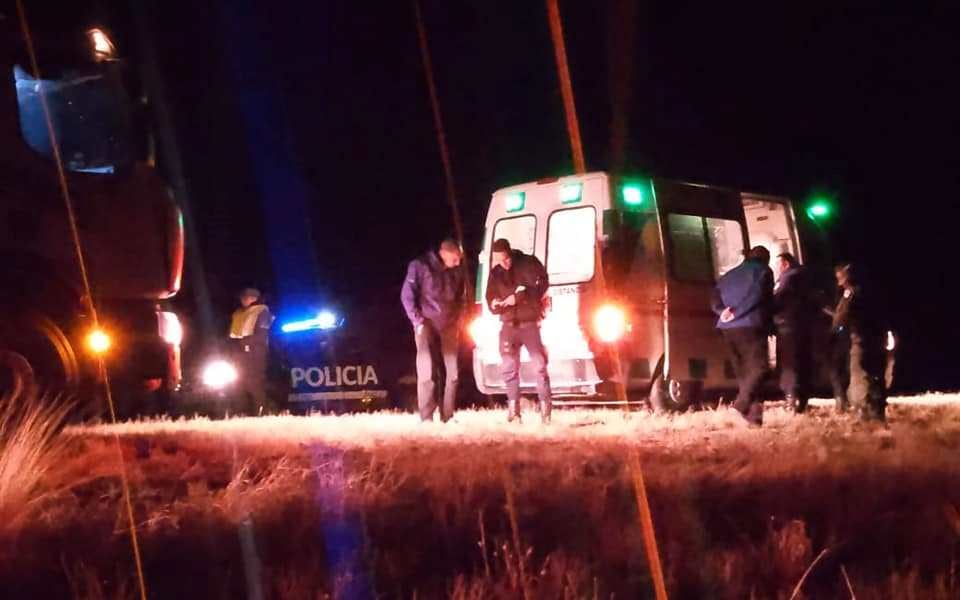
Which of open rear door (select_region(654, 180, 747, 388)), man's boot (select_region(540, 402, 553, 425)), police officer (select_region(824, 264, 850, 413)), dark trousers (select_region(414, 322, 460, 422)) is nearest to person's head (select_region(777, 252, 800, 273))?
police officer (select_region(824, 264, 850, 413))

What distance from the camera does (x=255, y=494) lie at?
19.0ft

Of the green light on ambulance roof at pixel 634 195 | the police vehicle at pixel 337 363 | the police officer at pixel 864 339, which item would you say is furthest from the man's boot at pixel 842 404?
the police vehicle at pixel 337 363

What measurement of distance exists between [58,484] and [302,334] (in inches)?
230

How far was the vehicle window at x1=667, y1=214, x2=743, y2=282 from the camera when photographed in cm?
1053

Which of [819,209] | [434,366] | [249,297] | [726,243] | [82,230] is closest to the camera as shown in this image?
[82,230]

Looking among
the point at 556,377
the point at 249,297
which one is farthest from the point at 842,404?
the point at 249,297

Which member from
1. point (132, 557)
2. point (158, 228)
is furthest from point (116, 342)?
point (132, 557)

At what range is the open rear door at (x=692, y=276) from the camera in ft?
34.0

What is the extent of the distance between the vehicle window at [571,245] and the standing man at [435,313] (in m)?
1.07

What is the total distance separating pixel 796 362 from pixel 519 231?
9.38ft

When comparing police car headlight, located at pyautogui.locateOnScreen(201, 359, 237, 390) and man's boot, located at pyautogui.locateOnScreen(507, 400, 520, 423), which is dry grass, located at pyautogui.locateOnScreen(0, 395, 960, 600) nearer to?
man's boot, located at pyautogui.locateOnScreen(507, 400, 520, 423)

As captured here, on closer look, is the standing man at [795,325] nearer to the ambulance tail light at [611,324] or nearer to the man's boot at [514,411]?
the ambulance tail light at [611,324]

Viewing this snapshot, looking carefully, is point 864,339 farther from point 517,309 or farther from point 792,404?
point 517,309

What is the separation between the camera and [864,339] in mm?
9617
